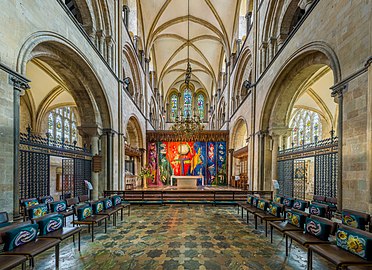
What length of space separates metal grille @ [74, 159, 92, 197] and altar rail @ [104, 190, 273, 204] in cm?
105

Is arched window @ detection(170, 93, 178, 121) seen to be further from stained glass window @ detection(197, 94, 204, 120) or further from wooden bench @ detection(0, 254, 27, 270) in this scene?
wooden bench @ detection(0, 254, 27, 270)

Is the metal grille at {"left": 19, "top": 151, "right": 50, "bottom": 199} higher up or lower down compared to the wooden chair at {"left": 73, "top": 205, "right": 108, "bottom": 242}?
higher up

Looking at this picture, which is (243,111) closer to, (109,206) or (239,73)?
(239,73)

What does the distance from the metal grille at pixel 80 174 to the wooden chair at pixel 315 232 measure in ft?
27.3

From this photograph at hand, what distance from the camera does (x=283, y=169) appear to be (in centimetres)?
988

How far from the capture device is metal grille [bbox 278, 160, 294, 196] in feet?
30.6

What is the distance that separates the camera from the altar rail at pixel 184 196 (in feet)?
32.2

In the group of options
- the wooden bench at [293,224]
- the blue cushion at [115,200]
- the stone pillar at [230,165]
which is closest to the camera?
the wooden bench at [293,224]

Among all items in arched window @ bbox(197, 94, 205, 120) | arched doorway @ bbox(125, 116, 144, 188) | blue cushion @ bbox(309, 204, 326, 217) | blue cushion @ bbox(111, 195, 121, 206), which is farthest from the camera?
arched window @ bbox(197, 94, 205, 120)

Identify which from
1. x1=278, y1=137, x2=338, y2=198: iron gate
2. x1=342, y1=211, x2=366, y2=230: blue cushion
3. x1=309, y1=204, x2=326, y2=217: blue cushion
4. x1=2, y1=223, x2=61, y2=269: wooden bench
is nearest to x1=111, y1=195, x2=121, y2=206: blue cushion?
x1=2, y1=223, x2=61, y2=269: wooden bench

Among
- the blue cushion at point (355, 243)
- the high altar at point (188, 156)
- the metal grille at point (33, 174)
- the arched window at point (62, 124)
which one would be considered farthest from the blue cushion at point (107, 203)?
the arched window at point (62, 124)

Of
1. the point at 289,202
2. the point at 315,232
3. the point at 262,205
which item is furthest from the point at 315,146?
the point at 315,232

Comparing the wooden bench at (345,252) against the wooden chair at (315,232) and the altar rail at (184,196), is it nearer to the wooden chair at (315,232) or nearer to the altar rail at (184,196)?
the wooden chair at (315,232)

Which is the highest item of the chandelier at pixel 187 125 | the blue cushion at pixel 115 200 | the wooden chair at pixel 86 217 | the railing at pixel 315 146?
the chandelier at pixel 187 125
